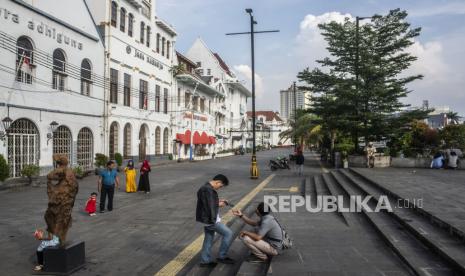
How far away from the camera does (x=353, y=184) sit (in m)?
15.7

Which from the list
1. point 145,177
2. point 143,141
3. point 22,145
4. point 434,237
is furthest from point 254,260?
point 143,141

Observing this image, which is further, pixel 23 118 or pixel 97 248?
pixel 23 118

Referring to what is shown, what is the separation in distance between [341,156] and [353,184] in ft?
38.9

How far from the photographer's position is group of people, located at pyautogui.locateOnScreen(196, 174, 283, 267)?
6238 millimetres

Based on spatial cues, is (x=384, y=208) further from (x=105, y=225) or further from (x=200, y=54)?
(x=200, y=54)

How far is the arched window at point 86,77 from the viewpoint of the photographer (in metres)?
24.1

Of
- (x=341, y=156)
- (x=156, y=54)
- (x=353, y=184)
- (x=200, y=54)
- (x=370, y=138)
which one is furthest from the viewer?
(x=200, y=54)

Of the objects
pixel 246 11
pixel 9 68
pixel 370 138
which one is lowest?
pixel 370 138

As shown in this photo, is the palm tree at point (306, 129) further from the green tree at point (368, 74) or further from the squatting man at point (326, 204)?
the squatting man at point (326, 204)

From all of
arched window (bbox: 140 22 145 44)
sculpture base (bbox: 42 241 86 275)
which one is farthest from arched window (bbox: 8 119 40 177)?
arched window (bbox: 140 22 145 44)

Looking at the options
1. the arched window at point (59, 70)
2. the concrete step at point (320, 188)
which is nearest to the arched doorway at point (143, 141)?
the arched window at point (59, 70)

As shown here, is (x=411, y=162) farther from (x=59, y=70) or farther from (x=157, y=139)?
(x=157, y=139)

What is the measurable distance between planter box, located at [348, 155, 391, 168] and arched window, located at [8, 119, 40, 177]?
57.9 feet

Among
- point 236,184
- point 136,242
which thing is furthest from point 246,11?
point 136,242
